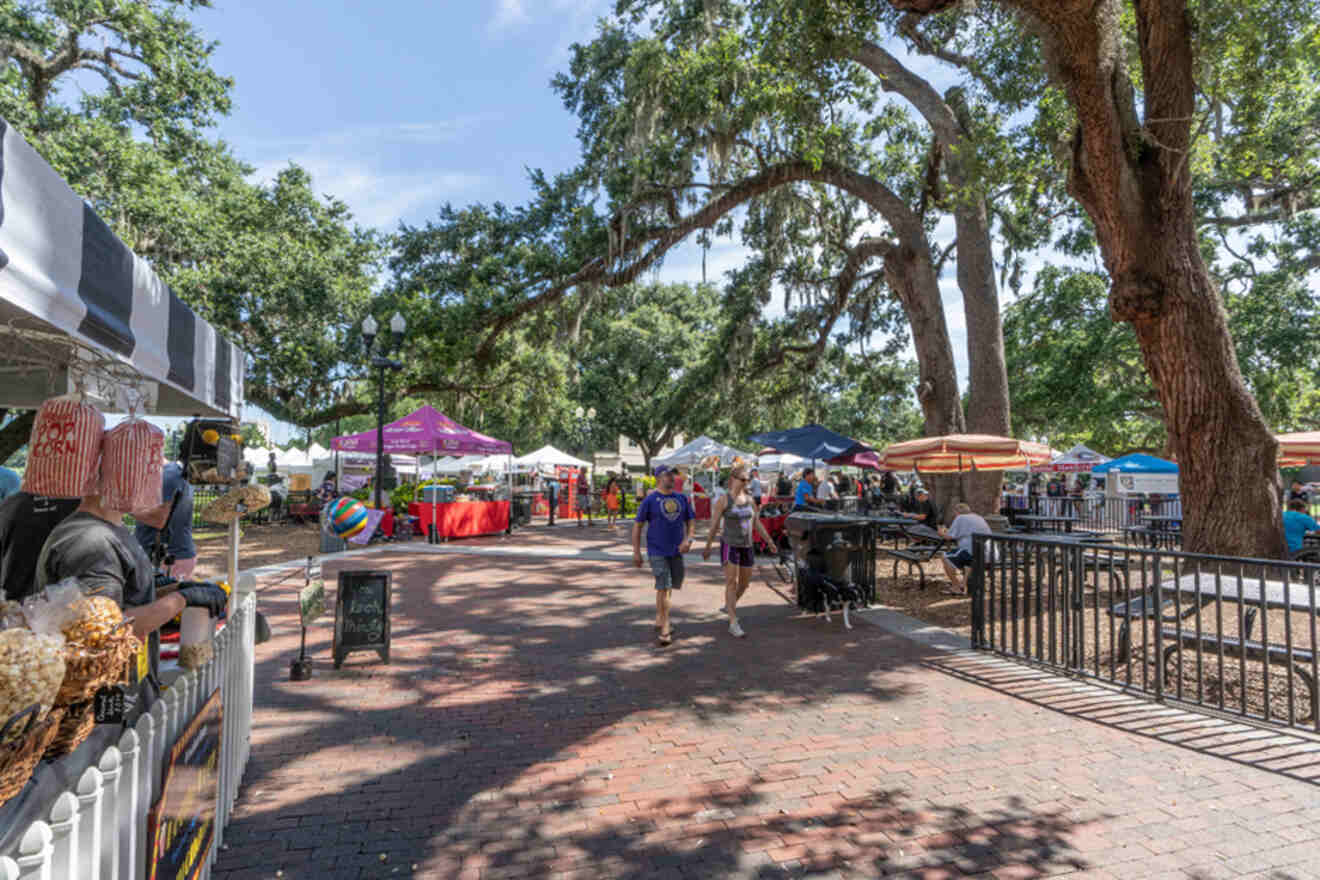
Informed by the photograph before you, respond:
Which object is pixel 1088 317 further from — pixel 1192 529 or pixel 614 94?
pixel 1192 529

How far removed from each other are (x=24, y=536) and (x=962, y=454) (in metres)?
11.0

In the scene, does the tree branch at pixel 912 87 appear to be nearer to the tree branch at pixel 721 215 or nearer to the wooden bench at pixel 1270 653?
the tree branch at pixel 721 215

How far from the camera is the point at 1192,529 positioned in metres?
7.47

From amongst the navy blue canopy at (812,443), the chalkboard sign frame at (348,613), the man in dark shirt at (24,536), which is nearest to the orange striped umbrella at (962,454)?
the navy blue canopy at (812,443)

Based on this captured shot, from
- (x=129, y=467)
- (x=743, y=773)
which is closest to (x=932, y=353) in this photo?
(x=743, y=773)

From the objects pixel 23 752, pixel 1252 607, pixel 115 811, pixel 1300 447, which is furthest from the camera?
pixel 1300 447

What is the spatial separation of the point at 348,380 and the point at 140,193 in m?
6.99

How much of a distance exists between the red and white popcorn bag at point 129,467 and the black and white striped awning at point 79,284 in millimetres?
356

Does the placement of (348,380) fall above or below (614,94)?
below

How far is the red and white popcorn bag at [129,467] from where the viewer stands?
254 cm

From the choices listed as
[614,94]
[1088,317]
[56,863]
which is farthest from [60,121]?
[1088,317]

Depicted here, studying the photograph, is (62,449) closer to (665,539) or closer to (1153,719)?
(665,539)

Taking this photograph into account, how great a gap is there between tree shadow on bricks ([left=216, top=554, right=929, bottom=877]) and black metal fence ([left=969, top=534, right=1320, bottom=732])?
1.27 m

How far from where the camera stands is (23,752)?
1335mm
